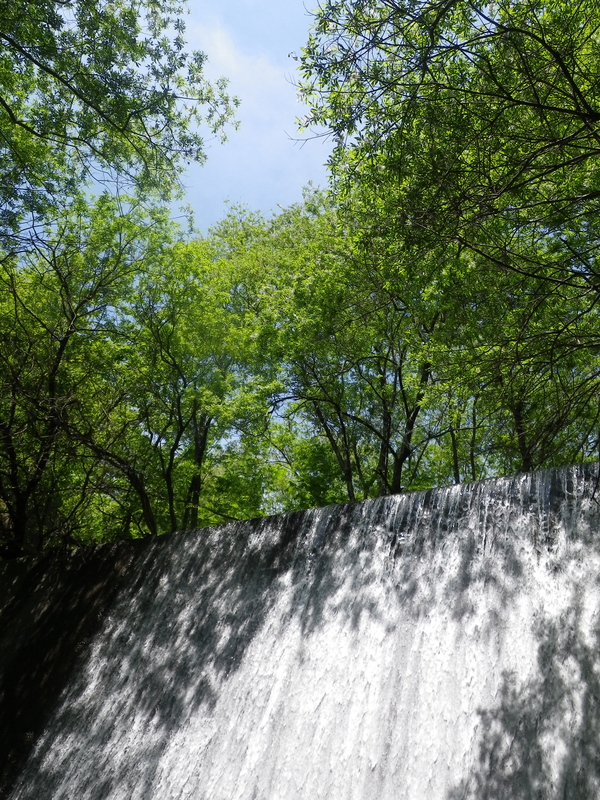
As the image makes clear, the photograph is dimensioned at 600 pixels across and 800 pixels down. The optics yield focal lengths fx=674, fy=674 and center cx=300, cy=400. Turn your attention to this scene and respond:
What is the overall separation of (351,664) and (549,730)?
187 cm

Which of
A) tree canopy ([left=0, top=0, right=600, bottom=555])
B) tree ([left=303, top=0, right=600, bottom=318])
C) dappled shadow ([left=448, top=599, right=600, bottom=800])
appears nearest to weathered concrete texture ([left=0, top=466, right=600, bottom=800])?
dappled shadow ([left=448, top=599, right=600, bottom=800])

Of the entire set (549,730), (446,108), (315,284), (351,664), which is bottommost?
(549,730)

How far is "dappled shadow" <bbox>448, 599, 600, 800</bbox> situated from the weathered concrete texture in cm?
1

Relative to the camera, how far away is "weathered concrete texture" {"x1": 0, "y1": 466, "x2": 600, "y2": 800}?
4922 millimetres

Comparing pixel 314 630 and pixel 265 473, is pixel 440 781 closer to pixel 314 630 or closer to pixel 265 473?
pixel 314 630

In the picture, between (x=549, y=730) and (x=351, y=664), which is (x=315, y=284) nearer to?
(x=351, y=664)

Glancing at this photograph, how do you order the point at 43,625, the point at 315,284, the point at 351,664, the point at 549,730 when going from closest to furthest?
1. the point at 549,730
2. the point at 351,664
3. the point at 43,625
4. the point at 315,284

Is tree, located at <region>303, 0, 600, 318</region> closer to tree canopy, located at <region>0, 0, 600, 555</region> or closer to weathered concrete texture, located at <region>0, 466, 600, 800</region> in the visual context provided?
tree canopy, located at <region>0, 0, 600, 555</region>

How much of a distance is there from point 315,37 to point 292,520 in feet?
17.0

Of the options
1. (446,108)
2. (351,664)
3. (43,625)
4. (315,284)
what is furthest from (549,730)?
(315,284)

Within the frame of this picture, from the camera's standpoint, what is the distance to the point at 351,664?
604 cm

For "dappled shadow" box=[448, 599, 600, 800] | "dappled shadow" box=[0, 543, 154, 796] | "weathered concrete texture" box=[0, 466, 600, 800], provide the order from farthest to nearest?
"dappled shadow" box=[0, 543, 154, 796], "weathered concrete texture" box=[0, 466, 600, 800], "dappled shadow" box=[448, 599, 600, 800]

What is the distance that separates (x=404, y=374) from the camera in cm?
1288

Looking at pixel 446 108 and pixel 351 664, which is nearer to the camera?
pixel 446 108
